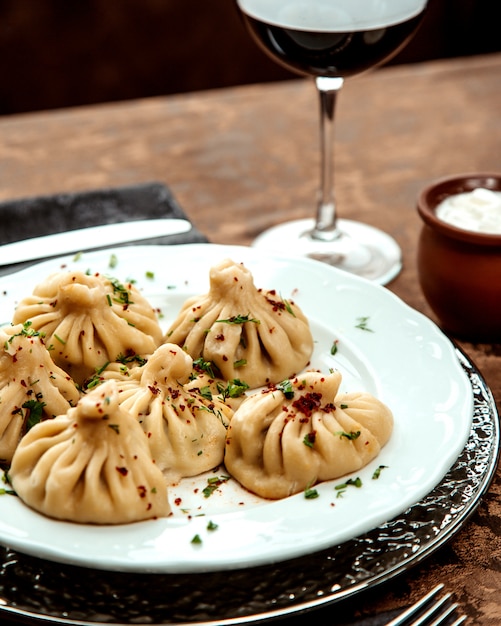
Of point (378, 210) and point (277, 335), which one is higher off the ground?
point (277, 335)

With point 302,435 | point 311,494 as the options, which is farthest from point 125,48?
point 311,494

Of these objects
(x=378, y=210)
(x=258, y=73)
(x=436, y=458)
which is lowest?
(x=258, y=73)

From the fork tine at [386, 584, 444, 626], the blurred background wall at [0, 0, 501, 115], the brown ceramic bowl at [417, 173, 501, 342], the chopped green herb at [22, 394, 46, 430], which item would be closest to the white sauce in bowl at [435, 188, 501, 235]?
the brown ceramic bowl at [417, 173, 501, 342]

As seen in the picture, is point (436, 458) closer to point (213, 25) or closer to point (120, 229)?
point (120, 229)

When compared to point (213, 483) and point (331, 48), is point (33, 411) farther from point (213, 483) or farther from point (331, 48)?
point (331, 48)

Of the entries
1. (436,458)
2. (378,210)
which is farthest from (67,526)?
(378,210)

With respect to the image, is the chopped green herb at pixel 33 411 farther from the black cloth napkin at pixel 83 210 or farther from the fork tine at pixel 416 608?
the black cloth napkin at pixel 83 210

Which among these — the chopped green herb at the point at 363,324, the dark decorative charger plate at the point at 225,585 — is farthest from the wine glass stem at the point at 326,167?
the dark decorative charger plate at the point at 225,585
